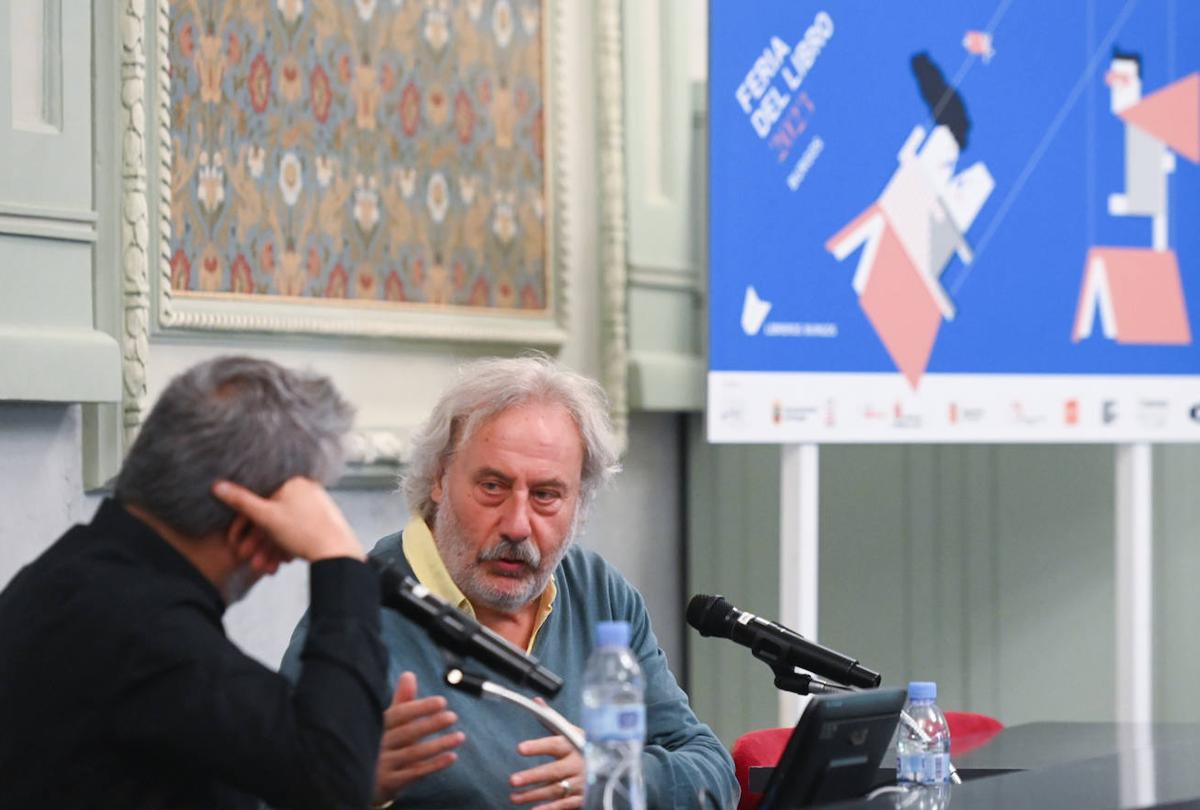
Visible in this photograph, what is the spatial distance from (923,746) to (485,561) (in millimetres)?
709

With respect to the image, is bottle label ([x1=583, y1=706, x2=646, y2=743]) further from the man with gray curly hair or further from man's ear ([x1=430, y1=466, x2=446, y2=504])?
man's ear ([x1=430, y1=466, x2=446, y2=504])

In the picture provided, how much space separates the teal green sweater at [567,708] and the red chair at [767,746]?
6.8 inches

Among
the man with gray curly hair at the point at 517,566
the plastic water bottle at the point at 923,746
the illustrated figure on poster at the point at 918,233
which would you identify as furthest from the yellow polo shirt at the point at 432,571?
the illustrated figure on poster at the point at 918,233

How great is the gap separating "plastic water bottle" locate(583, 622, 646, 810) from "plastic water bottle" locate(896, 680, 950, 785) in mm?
653

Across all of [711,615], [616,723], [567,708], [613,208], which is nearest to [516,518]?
[567,708]

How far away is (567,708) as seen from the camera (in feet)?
8.97

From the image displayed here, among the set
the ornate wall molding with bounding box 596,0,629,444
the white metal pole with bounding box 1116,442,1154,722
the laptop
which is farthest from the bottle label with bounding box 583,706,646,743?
the white metal pole with bounding box 1116,442,1154,722

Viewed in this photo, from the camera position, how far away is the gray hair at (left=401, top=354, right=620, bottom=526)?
2.83m

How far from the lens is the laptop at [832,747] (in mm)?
2172

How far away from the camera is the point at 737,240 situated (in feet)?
13.4

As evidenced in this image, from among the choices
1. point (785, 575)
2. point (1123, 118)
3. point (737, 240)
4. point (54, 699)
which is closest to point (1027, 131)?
point (1123, 118)

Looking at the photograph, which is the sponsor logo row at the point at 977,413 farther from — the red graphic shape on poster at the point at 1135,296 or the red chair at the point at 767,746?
the red chair at the point at 767,746

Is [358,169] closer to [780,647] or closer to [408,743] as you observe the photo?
[780,647]

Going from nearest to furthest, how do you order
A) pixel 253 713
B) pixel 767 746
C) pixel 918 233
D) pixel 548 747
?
pixel 253 713, pixel 548 747, pixel 767 746, pixel 918 233
